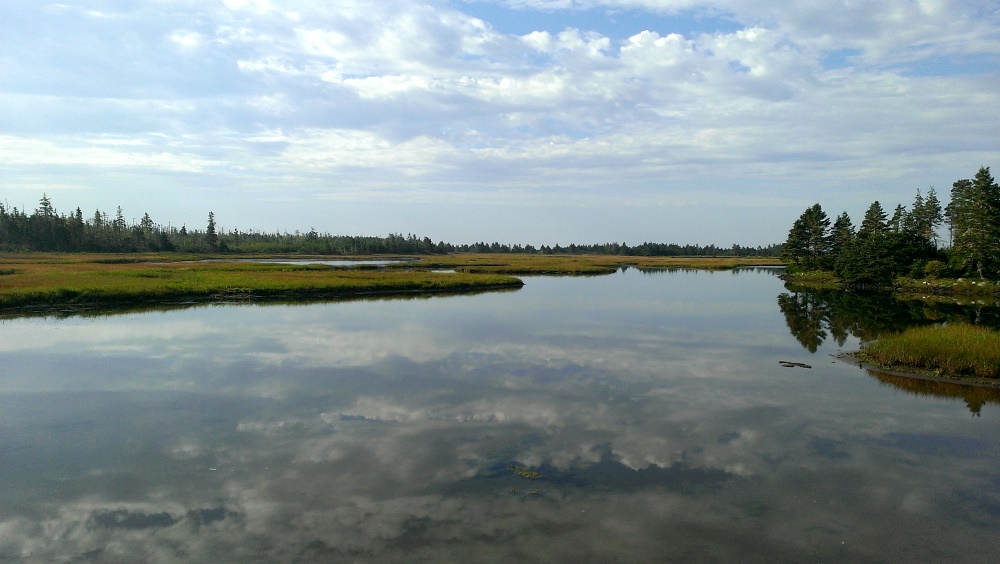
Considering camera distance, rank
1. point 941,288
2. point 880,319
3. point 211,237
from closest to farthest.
→ point 880,319, point 941,288, point 211,237

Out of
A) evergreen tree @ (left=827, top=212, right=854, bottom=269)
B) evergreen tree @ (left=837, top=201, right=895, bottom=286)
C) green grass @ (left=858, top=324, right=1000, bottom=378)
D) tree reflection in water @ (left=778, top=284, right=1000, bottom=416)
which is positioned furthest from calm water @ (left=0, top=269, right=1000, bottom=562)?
evergreen tree @ (left=827, top=212, right=854, bottom=269)

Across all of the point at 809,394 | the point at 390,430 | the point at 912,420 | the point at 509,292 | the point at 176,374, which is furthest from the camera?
the point at 509,292

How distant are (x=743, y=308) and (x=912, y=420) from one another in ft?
98.0

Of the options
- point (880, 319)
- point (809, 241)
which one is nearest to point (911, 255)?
point (809, 241)

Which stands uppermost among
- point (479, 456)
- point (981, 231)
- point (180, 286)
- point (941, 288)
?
point (981, 231)

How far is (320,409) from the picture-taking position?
51.8 feet

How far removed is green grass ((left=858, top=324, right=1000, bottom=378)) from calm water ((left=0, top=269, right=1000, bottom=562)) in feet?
6.08

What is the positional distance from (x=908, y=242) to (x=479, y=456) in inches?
3039

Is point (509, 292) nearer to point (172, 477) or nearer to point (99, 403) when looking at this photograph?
point (99, 403)

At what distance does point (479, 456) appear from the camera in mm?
12391

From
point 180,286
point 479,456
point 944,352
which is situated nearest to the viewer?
point 479,456

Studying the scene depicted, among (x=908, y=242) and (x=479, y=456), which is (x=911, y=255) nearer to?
(x=908, y=242)

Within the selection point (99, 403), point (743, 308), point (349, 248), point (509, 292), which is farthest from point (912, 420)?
point (349, 248)

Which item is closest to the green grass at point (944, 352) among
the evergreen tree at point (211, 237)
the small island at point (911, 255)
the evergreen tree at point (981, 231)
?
the small island at point (911, 255)
